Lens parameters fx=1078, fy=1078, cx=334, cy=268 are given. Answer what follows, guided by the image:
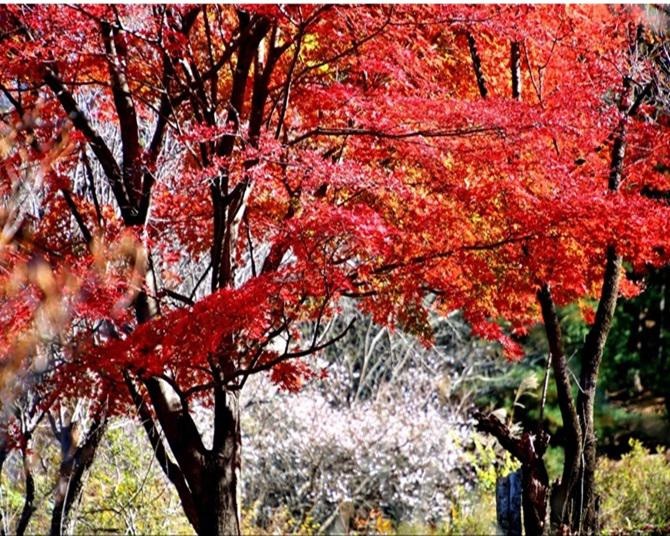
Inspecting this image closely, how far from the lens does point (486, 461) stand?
12.9 meters

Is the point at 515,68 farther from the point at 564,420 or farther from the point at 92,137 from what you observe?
the point at 92,137

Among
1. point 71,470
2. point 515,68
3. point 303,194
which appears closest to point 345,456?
point 71,470

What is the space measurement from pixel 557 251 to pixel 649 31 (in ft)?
6.40

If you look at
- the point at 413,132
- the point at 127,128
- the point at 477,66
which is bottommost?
the point at 413,132

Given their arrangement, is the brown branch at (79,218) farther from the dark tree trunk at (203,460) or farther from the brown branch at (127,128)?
the dark tree trunk at (203,460)

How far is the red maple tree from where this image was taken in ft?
20.9

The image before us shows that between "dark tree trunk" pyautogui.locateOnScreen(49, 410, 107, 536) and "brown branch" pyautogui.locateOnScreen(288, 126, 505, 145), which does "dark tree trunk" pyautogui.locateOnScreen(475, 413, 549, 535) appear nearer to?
"brown branch" pyautogui.locateOnScreen(288, 126, 505, 145)

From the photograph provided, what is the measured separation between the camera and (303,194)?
706 cm

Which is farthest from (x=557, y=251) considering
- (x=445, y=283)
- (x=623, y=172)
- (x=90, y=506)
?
(x=90, y=506)

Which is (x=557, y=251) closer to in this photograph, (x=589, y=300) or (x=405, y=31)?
(x=405, y=31)

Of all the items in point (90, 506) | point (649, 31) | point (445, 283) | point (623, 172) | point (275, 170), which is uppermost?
point (649, 31)

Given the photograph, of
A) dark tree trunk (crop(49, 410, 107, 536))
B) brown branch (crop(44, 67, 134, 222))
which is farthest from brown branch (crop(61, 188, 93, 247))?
dark tree trunk (crop(49, 410, 107, 536))

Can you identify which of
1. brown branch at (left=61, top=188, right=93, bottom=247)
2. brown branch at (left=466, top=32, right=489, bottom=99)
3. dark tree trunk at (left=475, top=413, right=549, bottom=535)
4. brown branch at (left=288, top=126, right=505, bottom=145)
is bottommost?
dark tree trunk at (left=475, top=413, right=549, bottom=535)

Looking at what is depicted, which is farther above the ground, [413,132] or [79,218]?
[413,132]
